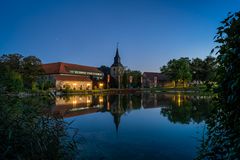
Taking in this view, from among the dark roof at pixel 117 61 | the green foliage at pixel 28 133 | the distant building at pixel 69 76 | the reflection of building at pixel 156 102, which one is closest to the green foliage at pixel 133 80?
the dark roof at pixel 117 61

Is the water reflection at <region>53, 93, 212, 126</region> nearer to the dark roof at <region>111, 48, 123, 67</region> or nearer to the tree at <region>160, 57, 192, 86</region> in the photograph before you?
the tree at <region>160, 57, 192, 86</region>

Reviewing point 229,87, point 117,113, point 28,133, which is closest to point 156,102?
point 117,113

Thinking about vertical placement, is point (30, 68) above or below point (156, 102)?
above

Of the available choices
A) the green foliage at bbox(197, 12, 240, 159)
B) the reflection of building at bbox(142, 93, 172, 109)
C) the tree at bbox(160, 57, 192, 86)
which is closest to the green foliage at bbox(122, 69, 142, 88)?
the tree at bbox(160, 57, 192, 86)

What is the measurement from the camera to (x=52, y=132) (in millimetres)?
3803

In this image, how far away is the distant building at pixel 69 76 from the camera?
46156 millimetres

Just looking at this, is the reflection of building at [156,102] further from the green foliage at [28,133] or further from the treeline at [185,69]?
the treeline at [185,69]

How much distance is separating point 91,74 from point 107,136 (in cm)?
5405

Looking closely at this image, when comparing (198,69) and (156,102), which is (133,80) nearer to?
(198,69)

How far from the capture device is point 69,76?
50438mm

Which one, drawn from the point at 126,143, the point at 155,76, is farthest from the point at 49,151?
the point at 155,76

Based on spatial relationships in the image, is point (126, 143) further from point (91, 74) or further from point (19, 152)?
point (91, 74)

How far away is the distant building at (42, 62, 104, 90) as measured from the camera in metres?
46.2

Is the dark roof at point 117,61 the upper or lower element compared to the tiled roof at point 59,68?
upper
